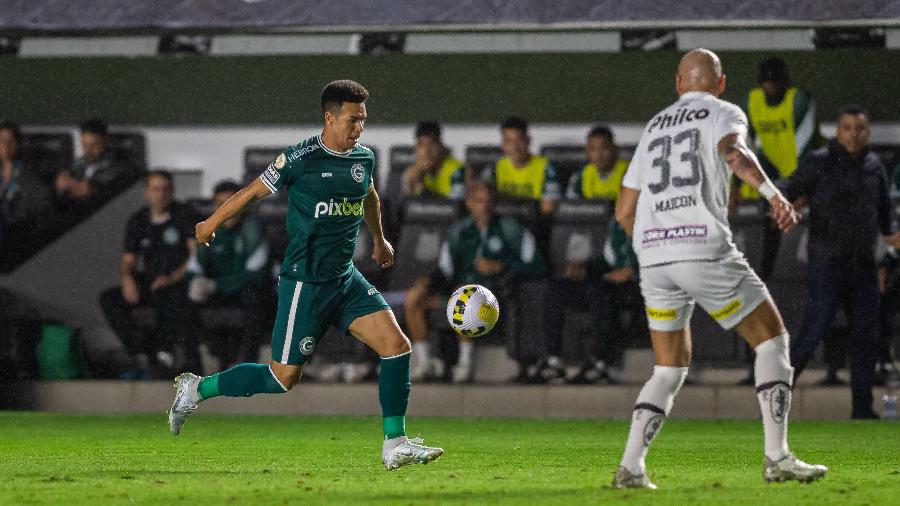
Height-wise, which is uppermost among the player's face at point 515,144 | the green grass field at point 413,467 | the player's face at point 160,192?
the player's face at point 515,144

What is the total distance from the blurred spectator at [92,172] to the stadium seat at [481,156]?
3482mm

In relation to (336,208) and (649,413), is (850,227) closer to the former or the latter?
(336,208)

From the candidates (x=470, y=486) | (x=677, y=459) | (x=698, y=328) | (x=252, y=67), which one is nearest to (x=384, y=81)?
(x=252, y=67)

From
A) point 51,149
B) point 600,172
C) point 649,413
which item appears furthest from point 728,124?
point 51,149

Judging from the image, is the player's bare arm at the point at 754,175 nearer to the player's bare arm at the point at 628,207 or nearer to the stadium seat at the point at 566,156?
the player's bare arm at the point at 628,207

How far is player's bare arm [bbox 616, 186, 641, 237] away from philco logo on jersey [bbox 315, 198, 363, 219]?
Result: 1.63 metres

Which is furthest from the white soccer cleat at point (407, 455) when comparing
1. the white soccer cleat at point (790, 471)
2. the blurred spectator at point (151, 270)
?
the blurred spectator at point (151, 270)

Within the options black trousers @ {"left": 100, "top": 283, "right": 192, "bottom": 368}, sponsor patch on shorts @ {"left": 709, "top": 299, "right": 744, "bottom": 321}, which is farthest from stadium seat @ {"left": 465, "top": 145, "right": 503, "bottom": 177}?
sponsor patch on shorts @ {"left": 709, "top": 299, "right": 744, "bottom": 321}

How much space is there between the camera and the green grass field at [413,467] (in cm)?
673

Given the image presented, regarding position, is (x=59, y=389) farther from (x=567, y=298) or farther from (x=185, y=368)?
(x=567, y=298)

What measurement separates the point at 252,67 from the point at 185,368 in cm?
398

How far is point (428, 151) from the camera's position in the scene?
14.9 meters

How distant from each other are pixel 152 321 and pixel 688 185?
348 inches

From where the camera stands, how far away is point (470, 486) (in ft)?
23.5
